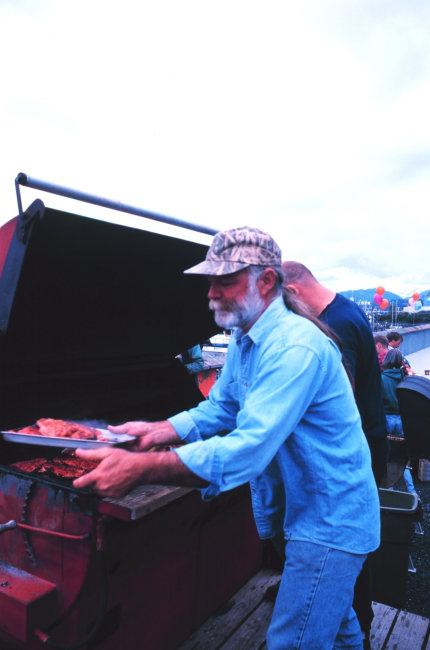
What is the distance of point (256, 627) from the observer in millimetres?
2535

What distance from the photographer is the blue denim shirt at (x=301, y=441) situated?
141 centimetres

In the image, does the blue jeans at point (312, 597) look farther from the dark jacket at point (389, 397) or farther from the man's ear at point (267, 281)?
the dark jacket at point (389, 397)

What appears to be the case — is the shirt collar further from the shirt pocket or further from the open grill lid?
the open grill lid

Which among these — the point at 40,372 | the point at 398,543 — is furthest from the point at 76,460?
the point at 398,543

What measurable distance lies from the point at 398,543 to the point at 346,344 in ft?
5.85

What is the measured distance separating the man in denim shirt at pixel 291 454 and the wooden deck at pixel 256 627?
3.18ft

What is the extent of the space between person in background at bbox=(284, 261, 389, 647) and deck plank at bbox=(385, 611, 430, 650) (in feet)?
0.79

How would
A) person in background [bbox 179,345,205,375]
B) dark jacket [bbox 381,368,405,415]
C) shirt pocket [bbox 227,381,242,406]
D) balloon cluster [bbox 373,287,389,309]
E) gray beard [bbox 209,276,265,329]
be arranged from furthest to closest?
balloon cluster [bbox 373,287,389,309], person in background [bbox 179,345,205,375], dark jacket [bbox 381,368,405,415], shirt pocket [bbox 227,381,242,406], gray beard [bbox 209,276,265,329]

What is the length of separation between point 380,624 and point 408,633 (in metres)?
0.16

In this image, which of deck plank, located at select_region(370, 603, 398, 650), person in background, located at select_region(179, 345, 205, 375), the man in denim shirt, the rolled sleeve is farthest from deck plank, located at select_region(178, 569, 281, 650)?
person in background, located at select_region(179, 345, 205, 375)

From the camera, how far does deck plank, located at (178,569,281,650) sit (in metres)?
2.35

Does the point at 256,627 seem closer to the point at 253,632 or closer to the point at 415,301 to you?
the point at 253,632

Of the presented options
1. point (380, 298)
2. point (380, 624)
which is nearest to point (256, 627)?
point (380, 624)

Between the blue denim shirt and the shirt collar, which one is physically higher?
the shirt collar
